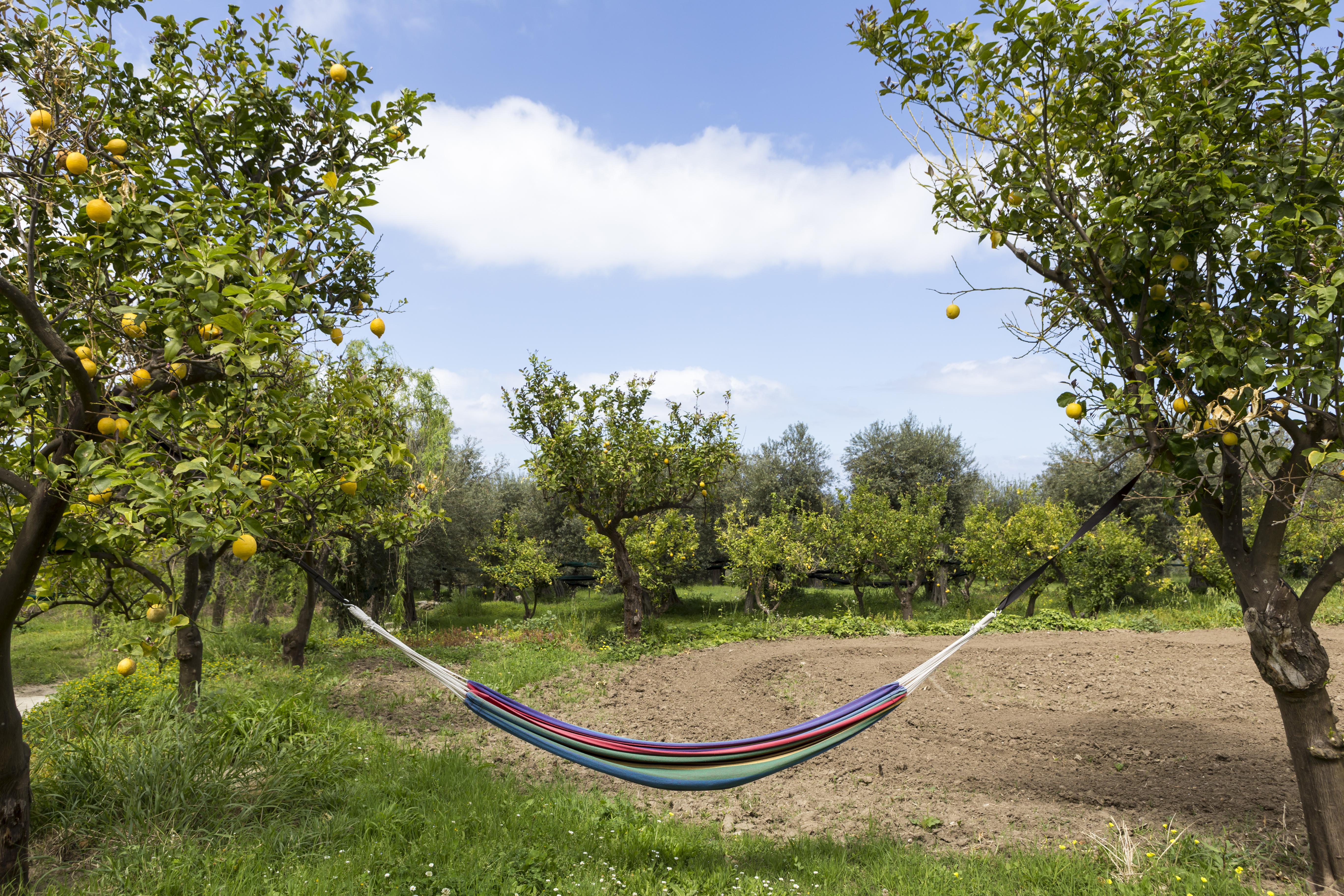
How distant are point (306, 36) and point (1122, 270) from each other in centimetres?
416

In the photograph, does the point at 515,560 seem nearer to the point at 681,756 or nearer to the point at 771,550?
the point at 771,550

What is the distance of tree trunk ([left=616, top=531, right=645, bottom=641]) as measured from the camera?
31.4 feet

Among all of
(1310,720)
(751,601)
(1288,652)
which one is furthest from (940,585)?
(1288,652)

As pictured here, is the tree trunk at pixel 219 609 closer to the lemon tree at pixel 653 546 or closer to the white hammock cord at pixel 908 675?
the lemon tree at pixel 653 546

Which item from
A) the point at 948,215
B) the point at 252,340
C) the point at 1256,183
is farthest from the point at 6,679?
the point at 1256,183

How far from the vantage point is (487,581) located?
18219 mm

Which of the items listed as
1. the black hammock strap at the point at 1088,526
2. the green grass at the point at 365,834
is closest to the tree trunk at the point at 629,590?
the green grass at the point at 365,834

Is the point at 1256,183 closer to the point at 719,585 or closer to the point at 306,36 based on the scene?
the point at 306,36

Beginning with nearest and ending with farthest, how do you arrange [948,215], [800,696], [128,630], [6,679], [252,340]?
[252,340] → [6,679] → [948,215] → [800,696] → [128,630]

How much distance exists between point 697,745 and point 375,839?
1.60 meters

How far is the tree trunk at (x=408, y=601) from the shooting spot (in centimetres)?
1285

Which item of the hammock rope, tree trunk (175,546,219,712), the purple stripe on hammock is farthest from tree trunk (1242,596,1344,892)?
tree trunk (175,546,219,712)

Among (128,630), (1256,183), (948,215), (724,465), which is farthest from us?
(724,465)

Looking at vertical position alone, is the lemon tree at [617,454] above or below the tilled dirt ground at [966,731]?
above
